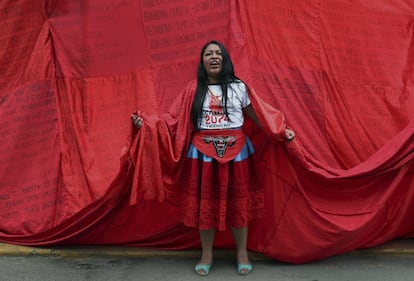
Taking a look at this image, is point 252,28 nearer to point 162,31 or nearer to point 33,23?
point 162,31

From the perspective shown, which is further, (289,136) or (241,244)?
(241,244)

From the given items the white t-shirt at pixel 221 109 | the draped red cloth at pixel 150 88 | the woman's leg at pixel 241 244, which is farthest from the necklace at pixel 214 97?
the woman's leg at pixel 241 244

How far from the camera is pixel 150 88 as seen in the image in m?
4.03

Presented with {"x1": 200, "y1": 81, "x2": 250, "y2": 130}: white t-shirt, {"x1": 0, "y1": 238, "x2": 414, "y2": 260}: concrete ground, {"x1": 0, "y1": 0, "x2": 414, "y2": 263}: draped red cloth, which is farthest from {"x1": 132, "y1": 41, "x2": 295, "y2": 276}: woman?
{"x1": 0, "y1": 238, "x2": 414, "y2": 260}: concrete ground

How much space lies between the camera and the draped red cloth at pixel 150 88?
3932 mm

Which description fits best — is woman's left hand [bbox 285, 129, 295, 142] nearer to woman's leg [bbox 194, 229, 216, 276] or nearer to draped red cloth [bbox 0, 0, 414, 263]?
draped red cloth [bbox 0, 0, 414, 263]

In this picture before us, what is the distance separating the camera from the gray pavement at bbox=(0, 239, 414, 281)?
3.62 meters

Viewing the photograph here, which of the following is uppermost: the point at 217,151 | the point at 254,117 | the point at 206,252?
the point at 254,117

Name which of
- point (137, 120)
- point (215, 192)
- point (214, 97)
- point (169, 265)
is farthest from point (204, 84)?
point (169, 265)

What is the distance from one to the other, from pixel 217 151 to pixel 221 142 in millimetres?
65

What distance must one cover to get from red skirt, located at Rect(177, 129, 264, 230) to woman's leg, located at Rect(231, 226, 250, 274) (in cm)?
9

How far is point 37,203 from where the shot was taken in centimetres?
402

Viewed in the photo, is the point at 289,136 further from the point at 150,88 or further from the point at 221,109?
the point at 150,88

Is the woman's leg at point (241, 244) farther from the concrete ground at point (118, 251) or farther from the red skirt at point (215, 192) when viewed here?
the concrete ground at point (118, 251)
